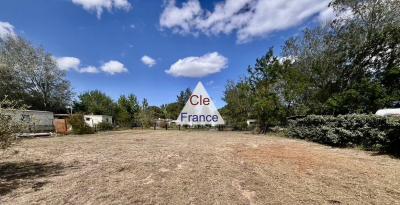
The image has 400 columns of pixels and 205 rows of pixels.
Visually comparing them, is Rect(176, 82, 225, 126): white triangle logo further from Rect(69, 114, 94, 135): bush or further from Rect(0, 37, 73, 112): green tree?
Rect(0, 37, 73, 112): green tree

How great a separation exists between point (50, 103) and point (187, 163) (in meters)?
34.2

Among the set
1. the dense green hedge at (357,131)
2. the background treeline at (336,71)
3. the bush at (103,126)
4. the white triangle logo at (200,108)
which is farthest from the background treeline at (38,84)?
the dense green hedge at (357,131)

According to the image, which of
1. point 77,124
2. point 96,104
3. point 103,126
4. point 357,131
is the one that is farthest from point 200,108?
point 96,104

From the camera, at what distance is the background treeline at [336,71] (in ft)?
63.3

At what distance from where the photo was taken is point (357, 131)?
11.3 metres

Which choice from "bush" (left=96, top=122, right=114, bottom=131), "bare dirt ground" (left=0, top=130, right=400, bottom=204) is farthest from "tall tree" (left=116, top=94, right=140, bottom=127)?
"bare dirt ground" (left=0, top=130, right=400, bottom=204)

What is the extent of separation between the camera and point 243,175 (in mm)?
6039

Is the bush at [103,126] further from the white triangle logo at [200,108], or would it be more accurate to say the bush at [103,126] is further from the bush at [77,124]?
the white triangle logo at [200,108]

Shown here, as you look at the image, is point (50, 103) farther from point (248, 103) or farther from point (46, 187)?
point (46, 187)

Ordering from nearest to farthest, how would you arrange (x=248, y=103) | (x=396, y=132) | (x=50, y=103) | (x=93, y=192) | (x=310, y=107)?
(x=93, y=192) → (x=396, y=132) → (x=310, y=107) → (x=248, y=103) → (x=50, y=103)

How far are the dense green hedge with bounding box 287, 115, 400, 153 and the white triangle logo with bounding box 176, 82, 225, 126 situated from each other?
8395mm

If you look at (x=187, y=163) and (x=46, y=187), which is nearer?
(x=46, y=187)

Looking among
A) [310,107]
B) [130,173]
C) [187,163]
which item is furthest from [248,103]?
[130,173]

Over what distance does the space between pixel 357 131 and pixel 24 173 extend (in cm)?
1216
